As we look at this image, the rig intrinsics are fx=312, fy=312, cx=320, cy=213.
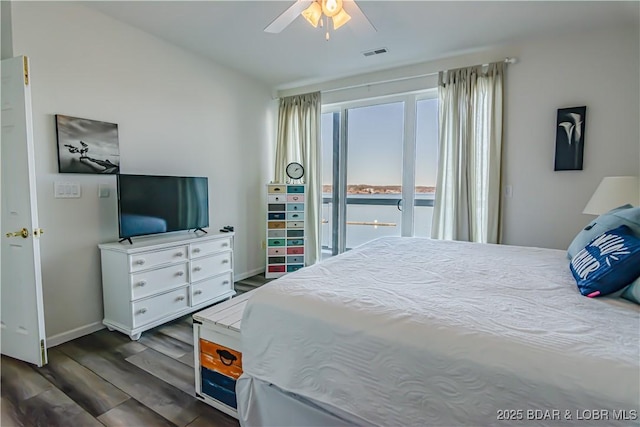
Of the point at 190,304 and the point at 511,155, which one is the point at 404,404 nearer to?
the point at 190,304

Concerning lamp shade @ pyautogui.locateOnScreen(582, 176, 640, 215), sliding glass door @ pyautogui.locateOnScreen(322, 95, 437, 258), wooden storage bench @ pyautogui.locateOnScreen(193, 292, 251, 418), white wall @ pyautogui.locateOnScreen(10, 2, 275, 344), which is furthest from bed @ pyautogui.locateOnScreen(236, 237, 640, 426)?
sliding glass door @ pyautogui.locateOnScreen(322, 95, 437, 258)

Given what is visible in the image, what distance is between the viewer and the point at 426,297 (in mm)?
1352

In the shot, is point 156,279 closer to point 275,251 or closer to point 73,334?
point 73,334

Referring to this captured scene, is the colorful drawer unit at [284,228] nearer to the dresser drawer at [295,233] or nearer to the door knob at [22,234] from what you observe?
the dresser drawer at [295,233]

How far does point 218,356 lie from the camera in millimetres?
1691

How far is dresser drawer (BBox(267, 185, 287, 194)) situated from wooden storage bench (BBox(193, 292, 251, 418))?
2503mm

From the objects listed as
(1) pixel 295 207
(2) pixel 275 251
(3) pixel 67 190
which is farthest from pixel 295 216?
(3) pixel 67 190

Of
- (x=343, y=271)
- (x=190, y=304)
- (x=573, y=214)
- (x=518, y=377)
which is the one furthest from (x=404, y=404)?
(x=573, y=214)

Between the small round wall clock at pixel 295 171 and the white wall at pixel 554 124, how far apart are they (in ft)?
8.19

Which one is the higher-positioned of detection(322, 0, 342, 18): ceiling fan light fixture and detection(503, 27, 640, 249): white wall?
detection(322, 0, 342, 18): ceiling fan light fixture

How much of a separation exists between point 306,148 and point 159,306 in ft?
8.87

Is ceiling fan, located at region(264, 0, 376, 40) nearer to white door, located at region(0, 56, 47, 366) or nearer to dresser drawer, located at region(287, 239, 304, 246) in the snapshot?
white door, located at region(0, 56, 47, 366)

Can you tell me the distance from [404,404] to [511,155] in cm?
302

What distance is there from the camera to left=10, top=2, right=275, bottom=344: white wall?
2.39 m
